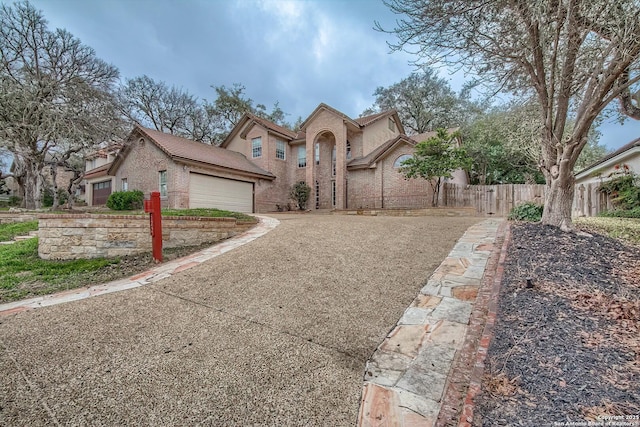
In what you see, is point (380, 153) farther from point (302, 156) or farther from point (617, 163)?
point (617, 163)


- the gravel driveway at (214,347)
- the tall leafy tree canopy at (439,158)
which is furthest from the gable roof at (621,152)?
the gravel driveway at (214,347)

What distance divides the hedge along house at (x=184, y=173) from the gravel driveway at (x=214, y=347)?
10605 mm

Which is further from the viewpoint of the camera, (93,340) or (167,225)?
(167,225)

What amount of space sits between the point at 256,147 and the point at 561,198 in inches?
639

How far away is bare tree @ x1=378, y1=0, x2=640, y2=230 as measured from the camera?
13.3ft

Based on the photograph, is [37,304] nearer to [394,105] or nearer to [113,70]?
[113,70]

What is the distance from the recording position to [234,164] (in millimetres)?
16250

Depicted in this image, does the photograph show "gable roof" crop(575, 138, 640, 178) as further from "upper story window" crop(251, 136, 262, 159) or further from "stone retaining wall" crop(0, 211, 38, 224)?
"stone retaining wall" crop(0, 211, 38, 224)

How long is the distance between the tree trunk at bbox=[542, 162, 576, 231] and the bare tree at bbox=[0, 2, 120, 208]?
17450 millimetres

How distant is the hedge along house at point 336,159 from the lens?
1597 cm

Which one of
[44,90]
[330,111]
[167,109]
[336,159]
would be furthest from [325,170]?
[167,109]

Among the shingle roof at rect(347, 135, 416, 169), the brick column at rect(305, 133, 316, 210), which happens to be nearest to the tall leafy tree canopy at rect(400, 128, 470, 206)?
the shingle roof at rect(347, 135, 416, 169)

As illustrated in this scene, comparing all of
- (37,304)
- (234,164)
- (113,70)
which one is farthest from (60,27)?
(37,304)

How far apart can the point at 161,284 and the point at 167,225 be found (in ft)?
8.06
